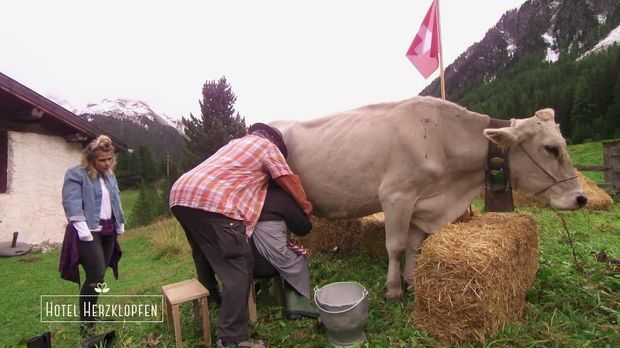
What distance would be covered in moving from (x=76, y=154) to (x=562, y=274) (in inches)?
477

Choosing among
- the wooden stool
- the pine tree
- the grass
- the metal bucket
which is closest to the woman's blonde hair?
the wooden stool

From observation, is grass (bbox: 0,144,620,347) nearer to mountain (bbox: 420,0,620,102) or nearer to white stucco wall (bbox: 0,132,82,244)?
white stucco wall (bbox: 0,132,82,244)

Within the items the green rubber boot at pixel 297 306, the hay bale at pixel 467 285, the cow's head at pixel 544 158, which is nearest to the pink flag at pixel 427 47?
the cow's head at pixel 544 158

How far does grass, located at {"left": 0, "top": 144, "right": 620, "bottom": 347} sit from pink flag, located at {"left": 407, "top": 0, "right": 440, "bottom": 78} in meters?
3.81

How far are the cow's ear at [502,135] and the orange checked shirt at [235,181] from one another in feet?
6.42

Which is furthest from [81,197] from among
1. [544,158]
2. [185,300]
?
[544,158]

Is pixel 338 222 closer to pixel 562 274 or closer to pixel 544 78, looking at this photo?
pixel 562 274

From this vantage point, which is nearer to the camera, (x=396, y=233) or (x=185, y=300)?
(x=185, y=300)

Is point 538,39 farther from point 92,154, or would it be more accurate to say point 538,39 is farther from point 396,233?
point 92,154

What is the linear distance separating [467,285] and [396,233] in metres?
1.08

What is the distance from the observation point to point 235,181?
3461mm

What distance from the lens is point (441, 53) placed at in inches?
296

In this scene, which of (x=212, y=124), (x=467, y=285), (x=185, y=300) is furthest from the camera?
(x=212, y=124)

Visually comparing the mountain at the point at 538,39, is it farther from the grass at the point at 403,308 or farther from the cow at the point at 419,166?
the cow at the point at 419,166
